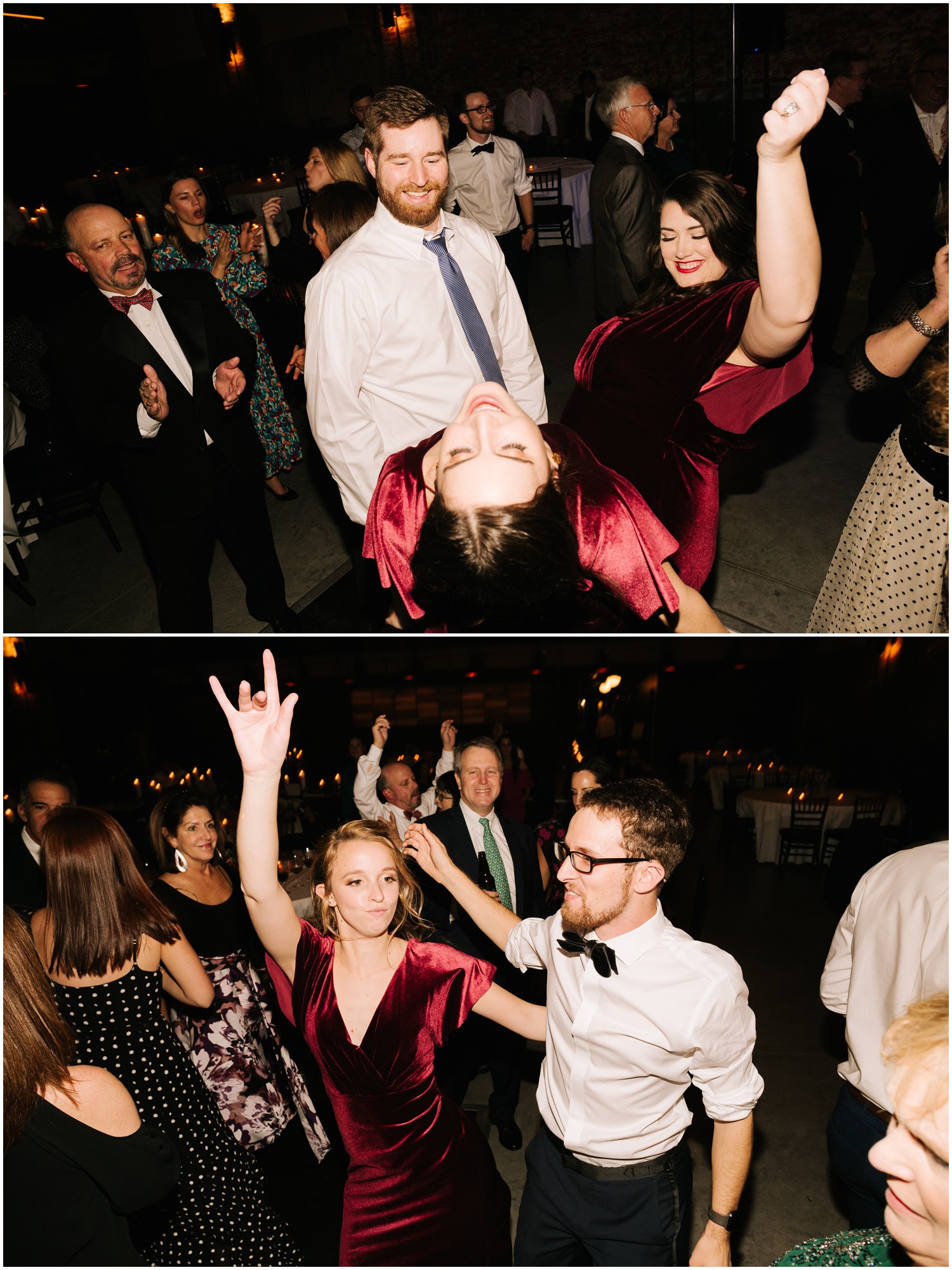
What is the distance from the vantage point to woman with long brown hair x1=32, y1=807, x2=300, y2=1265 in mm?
1757

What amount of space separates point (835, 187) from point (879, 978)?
14.5 feet

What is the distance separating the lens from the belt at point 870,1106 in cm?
162

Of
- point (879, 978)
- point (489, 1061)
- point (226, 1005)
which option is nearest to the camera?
point (879, 978)

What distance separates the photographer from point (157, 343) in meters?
2.57

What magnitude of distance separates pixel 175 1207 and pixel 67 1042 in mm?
595

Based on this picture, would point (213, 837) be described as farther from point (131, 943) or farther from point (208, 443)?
point (208, 443)

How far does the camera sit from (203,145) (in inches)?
564

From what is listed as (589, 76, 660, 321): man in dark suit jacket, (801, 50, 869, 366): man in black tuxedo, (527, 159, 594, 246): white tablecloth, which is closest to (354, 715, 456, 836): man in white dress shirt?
(589, 76, 660, 321): man in dark suit jacket

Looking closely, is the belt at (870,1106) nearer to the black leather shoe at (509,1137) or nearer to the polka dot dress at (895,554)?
the polka dot dress at (895,554)

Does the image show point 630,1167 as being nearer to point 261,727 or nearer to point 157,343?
point 261,727

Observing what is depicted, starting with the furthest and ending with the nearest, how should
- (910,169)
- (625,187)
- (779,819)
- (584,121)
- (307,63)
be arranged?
(307,63) → (584,121) → (779,819) → (910,169) → (625,187)

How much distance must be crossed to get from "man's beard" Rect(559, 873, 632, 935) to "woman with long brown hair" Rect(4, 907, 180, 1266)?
0.91 metres

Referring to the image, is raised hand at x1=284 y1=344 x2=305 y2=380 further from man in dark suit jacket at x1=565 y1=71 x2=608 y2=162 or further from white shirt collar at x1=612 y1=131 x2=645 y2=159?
man in dark suit jacket at x1=565 y1=71 x2=608 y2=162

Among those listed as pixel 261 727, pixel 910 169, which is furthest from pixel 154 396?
pixel 910 169
